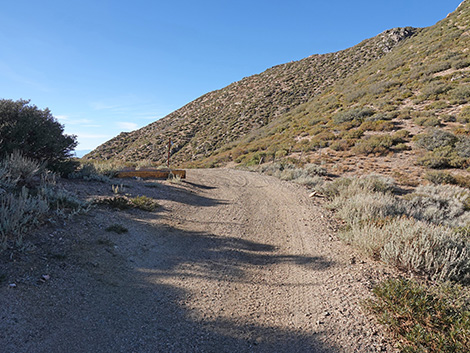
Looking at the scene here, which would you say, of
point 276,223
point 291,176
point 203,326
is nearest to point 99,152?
point 291,176

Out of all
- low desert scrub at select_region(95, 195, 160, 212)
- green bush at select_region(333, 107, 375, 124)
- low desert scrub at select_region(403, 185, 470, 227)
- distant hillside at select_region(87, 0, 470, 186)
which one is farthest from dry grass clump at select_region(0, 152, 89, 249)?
green bush at select_region(333, 107, 375, 124)

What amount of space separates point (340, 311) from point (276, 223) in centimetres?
379

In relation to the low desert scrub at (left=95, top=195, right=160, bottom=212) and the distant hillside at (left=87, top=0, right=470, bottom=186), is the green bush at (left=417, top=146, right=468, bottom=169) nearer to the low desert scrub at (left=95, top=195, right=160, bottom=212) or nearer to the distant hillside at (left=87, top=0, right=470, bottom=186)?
the distant hillside at (left=87, top=0, right=470, bottom=186)

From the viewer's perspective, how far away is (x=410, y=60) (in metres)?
30.8

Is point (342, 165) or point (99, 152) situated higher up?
point (99, 152)

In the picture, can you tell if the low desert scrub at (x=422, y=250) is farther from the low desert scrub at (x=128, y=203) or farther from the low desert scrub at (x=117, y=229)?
the low desert scrub at (x=128, y=203)

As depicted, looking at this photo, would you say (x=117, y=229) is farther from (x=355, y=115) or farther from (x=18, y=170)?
(x=355, y=115)

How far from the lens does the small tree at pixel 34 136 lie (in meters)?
6.35

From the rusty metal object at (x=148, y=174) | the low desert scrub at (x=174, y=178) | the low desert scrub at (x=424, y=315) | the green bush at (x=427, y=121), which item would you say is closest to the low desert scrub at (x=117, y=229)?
the low desert scrub at (x=424, y=315)

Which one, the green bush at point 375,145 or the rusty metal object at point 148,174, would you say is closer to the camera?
the rusty metal object at point 148,174

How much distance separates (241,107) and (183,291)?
147ft

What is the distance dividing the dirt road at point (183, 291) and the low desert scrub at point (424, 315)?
0.23 metres

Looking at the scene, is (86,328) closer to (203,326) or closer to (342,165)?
(203,326)

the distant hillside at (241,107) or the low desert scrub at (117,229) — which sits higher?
the distant hillside at (241,107)
